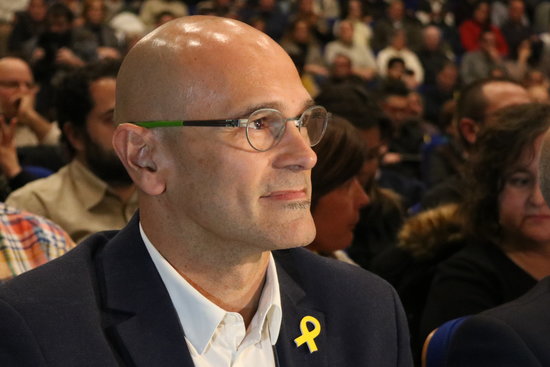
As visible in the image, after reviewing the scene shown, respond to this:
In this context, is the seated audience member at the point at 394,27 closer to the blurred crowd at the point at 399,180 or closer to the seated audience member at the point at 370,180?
the blurred crowd at the point at 399,180

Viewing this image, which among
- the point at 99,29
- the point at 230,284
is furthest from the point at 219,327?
the point at 99,29

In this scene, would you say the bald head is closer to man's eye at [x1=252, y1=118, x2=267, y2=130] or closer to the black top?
man's eye at [x1=252, y1=118, x2=267, y2=130]

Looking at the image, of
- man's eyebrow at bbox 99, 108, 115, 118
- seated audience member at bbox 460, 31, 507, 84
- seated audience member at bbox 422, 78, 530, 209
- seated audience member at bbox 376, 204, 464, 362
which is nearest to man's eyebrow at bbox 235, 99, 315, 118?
seated audience member at bbox 376, 204, 464, 362

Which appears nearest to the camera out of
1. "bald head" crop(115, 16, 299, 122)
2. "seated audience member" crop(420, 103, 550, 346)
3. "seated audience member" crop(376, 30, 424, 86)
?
"bald head" crop(115, 16, 299, 122)

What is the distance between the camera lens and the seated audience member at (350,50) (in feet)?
36.4

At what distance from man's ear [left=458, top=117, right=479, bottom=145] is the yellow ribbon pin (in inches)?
93.7

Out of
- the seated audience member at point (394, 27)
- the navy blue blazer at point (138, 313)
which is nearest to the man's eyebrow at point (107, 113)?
the navy blue blazer at point (138, 313)

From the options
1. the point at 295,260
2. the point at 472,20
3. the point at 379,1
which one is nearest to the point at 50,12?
the point at 379,1

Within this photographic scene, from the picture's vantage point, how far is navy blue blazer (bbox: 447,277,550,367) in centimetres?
157

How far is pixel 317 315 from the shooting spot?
160 centimetres

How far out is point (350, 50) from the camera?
11195 millimetres

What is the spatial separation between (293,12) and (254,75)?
34.9 feet

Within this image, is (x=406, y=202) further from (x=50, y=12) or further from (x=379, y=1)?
(x=379, y=1)

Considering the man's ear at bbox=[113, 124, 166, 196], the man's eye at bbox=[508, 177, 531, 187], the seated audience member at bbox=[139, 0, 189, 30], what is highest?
the man's ear at bbox=[113, 124, 166, 196]
